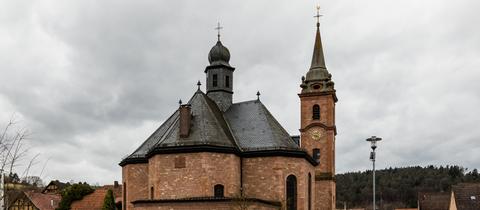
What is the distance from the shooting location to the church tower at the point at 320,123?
47.9 metres

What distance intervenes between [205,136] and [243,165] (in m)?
3.75

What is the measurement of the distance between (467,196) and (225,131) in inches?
1234

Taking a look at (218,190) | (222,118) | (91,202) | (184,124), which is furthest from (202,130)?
(91,202)

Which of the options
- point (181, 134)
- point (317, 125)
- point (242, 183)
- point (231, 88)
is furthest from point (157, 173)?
point (317, 125)

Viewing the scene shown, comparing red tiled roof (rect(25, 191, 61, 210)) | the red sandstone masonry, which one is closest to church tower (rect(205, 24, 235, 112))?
the red sandstone masonry

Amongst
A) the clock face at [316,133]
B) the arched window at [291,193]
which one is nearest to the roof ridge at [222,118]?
the arched window at [291,193]

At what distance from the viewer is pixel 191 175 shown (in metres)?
34.5

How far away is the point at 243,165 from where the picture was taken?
3734 centimetres

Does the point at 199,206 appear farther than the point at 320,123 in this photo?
No

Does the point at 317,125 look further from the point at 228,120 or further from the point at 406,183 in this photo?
the point at 406,183

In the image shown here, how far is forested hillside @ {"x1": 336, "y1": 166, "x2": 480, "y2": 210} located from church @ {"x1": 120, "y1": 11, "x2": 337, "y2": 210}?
100.0m

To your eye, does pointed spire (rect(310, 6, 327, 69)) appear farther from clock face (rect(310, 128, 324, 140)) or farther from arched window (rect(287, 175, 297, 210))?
arched window (rect(287, 175, 297, 210))

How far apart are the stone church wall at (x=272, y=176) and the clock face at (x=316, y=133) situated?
11.6 m

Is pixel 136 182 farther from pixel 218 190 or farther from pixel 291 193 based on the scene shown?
pixel 291 193
